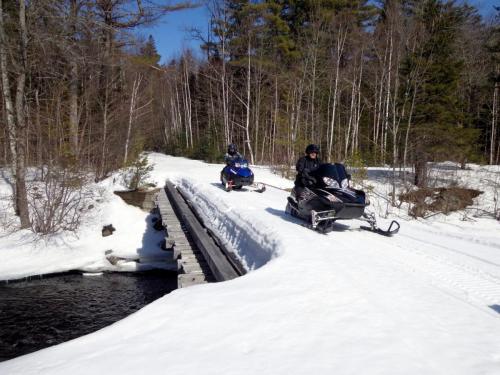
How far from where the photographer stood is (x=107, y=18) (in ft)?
49.9

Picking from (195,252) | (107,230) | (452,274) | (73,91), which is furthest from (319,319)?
(73,91)

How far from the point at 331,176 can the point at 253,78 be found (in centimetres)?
2254

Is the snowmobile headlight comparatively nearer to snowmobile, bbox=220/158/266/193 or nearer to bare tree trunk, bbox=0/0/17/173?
snowmobile, bbox=220/158/266/193

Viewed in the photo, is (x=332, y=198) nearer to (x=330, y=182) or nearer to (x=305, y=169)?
(x=330, y=182)

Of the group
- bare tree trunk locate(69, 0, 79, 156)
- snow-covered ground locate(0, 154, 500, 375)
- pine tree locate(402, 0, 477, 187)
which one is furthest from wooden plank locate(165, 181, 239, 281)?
pine tree locate(402, 0, 477, 187)

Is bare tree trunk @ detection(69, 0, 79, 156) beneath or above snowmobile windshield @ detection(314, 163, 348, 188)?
above

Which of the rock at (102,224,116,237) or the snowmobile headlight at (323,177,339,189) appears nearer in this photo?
the snowmobile headlight at (323,177,339,189)

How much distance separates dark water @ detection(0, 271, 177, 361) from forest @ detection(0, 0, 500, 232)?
2.93m

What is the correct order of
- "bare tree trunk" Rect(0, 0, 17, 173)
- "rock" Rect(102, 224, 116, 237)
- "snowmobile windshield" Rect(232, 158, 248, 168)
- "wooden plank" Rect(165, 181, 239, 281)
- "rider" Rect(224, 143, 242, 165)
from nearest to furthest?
"wooden plank" Rect(165, 181, 239, 281) → "bare tree trunk" Rect(0, 0, 17, 173) → "snowmobile windshield" Rect(232, 158, 248, 168) → "rider" Rect(224, 143, 242, 165) → "rock" Rect(102, 224, 116, 237)

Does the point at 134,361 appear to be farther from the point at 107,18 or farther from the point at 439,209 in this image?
the point at 107,18

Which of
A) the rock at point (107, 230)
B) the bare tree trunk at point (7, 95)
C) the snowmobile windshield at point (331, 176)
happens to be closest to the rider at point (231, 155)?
the rock at point (107, 230)

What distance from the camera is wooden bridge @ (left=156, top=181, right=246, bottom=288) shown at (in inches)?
214

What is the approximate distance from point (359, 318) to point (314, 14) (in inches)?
1002

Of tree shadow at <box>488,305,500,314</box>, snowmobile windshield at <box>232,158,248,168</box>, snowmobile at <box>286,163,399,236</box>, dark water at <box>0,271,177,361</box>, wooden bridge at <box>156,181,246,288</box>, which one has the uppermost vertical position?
snowmobile windshield at <box>232,158,248,168</box>
